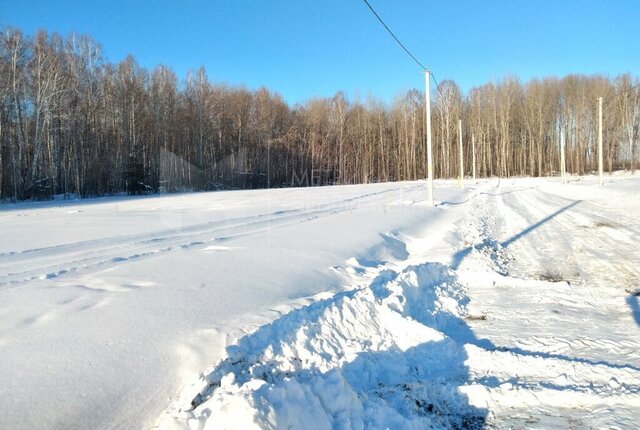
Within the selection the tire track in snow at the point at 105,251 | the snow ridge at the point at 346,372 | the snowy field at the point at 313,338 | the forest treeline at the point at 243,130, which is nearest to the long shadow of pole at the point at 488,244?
the snowy field at the point at 313,338

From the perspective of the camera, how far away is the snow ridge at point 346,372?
268cm

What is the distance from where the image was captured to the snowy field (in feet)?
9.79

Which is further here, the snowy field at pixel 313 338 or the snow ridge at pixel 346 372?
the snowy field at pixel 313 338

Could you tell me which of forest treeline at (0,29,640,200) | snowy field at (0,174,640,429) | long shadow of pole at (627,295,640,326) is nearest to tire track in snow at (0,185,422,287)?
snowy field at (0,174,640,429)

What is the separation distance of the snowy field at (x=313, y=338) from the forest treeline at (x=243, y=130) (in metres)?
29.9

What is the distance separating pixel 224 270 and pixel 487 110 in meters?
63.7

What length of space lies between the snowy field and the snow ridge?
2 centimetres

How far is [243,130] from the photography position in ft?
182

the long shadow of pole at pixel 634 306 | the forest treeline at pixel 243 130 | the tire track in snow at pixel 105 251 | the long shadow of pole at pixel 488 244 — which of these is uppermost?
the forest treeline at pixel 243 130

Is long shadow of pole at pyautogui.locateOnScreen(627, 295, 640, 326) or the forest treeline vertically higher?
the forest treeline

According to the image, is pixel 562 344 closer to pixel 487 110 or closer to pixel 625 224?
pixel 625 224

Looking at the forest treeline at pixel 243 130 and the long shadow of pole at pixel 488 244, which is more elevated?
the forest treeline at pixel 243 130

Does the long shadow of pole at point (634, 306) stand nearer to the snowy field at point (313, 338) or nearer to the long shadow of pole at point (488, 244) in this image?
the snowy field at point (313, 338)

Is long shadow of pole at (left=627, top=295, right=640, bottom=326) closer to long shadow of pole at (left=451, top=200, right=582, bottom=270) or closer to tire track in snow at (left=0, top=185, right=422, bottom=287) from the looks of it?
long shadow of pole at (left=451, top=200, right=582, bottom=270)
